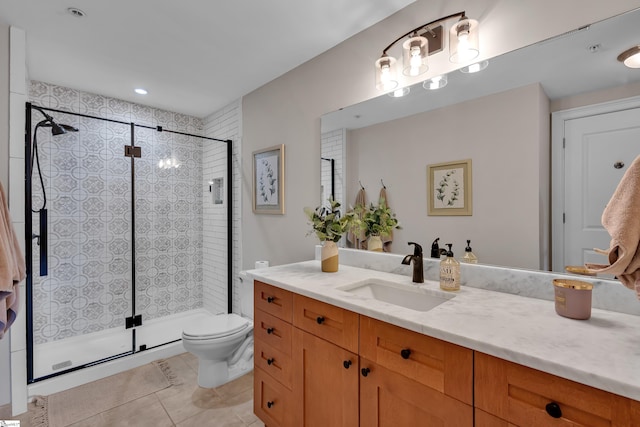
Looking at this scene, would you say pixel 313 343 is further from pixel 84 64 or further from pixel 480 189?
pixel 84 64

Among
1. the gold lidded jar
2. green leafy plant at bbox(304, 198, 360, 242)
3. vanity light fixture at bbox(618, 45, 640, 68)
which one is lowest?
the gold lidded jar

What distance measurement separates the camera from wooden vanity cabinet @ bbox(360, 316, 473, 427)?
2.92 feet

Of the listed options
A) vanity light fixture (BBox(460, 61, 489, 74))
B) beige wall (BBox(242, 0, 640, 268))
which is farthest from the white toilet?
vanity light fixture (BBox(460, 61, 489, 74))

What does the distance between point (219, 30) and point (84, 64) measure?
1.25 meters

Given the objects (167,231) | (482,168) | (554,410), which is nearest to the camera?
(554,410)

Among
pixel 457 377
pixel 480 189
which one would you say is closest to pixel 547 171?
pixel 480 189

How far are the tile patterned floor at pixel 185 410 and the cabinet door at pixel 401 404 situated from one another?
1.05 meters

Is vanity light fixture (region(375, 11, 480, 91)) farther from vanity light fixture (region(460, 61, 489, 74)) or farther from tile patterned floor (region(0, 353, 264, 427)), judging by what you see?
tile patterned floor (region(0, 353, 264, 427))

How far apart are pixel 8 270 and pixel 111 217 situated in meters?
1.87

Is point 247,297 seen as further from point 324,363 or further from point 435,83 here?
point 435,83

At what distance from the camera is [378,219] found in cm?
186

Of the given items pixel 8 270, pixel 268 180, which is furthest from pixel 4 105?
pixel 268 180

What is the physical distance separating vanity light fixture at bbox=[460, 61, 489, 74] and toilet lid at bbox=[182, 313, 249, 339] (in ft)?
7.06

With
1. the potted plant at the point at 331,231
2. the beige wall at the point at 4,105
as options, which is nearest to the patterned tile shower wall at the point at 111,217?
the beige wall at the point at 4,105
